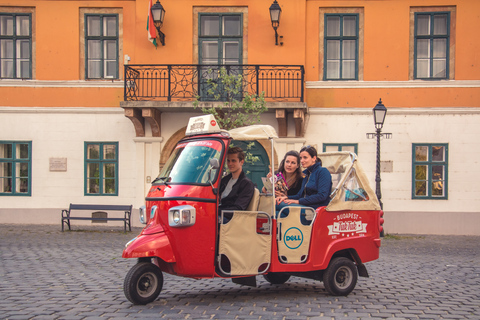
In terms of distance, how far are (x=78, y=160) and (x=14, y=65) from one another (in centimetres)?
382

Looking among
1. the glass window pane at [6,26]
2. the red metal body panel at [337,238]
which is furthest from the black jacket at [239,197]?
the glass window pane at [6,26]

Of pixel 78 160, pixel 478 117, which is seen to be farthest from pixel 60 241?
pixel 478 117

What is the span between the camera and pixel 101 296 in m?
7.06

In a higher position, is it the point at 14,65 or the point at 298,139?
the point at 14,65

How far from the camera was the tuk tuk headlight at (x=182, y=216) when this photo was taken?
20.6ft

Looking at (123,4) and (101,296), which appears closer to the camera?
(101,296)

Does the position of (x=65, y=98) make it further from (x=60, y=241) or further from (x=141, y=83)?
(x=60, y=241)

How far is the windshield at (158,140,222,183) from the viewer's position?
6.59 m

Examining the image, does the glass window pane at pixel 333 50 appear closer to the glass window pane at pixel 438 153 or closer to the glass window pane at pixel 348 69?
the glass window pane at pixel 348 69

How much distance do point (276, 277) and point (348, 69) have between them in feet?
38.0

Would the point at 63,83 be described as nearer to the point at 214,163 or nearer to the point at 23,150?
the point at 23,150

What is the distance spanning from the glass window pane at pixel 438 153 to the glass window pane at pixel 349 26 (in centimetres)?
452

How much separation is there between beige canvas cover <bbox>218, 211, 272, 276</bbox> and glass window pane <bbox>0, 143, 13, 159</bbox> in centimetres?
1413

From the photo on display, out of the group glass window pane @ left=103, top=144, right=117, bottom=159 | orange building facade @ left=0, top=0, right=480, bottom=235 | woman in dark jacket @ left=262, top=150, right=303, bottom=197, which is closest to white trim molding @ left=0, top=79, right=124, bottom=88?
orange building facade @ left=0, top=0, right=480, bottom=235
